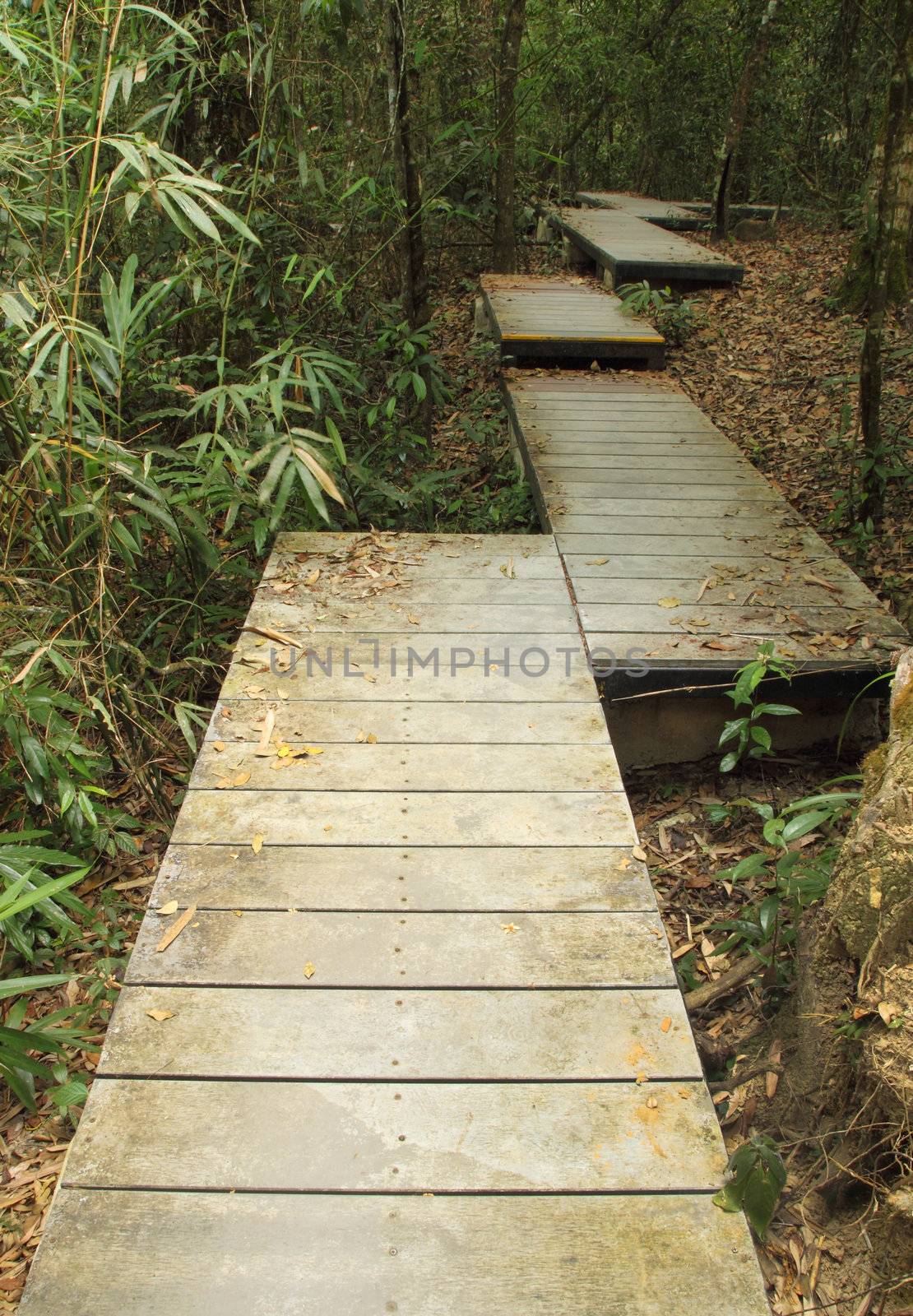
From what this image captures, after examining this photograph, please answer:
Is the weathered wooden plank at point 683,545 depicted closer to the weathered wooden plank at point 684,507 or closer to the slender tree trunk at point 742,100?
the weathered wooden plank at point 684,507

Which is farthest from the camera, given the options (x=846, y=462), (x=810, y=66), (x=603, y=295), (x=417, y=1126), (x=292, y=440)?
(x=810, y=66)

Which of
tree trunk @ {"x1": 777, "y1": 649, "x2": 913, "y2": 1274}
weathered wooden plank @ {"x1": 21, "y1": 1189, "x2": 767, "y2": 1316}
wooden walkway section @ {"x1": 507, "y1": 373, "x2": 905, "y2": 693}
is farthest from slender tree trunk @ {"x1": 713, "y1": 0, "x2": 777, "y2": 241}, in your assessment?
weathered wooden plank @ {"x1": 21, "y1": 1189, "x2": 767, "y2": 1316}

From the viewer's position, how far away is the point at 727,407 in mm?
5645

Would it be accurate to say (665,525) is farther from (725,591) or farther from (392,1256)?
(392,1256)

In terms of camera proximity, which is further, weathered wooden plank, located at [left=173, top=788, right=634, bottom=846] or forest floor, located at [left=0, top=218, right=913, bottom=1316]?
weathered wooden plank, located at [left=173, top=788, right=634, bottom=846]

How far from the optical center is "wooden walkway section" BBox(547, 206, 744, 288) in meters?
6.64

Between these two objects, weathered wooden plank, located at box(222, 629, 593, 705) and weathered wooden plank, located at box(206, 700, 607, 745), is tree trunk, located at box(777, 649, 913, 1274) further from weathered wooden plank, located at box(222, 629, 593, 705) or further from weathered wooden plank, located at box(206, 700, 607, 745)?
weathered wooden plank, located at box(222, 629, 593, 705)

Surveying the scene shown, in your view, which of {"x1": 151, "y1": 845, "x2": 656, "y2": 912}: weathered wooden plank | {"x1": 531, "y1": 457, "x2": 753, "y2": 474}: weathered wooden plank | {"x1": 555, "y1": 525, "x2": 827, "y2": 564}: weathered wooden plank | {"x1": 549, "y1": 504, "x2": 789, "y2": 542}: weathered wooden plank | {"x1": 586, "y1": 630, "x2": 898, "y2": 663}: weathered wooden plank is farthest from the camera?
{"x1": 531, "y1": 457, "x2": 753, "y2": 474}: weathered wooden plank

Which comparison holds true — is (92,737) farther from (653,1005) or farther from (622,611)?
(653,1005)

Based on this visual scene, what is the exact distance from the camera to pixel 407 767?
90.0 inches

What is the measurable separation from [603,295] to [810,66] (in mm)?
5212

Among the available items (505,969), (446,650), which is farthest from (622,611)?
(505,969)

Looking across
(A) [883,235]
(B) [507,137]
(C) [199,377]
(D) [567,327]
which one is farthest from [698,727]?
(B) [507,137]

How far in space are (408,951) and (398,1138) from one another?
0.37m
